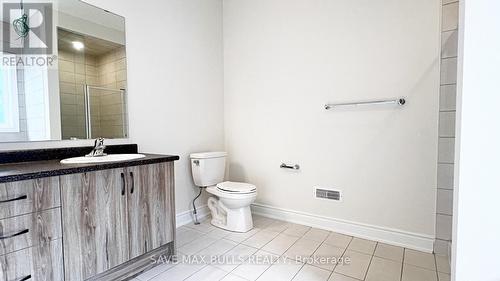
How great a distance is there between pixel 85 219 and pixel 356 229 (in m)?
2.03

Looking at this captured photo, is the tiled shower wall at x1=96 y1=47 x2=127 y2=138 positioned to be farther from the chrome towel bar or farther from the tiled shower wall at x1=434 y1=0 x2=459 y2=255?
the tiled shower wall at x1=434 y1=0 x2=459 y2=255

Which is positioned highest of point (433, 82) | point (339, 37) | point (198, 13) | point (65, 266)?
point (198, 13)

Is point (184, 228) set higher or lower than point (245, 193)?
lower

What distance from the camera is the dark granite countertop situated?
1.09 meters

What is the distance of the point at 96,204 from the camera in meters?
1.36

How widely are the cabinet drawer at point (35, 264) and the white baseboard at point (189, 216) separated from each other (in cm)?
121

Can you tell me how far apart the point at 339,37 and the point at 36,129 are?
2.36m

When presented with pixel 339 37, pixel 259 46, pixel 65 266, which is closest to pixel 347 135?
pixel 339 37

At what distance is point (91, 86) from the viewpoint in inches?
73.1

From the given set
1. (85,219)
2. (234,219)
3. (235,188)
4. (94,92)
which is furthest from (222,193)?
(94,92)

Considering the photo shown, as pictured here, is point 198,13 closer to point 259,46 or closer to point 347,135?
point 259,46

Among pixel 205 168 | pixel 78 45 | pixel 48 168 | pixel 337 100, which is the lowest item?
pixel 205 168

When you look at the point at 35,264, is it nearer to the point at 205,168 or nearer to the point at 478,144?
the point at 205,168

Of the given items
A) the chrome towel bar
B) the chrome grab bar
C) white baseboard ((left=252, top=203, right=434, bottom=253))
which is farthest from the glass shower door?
the chrome towel bar
